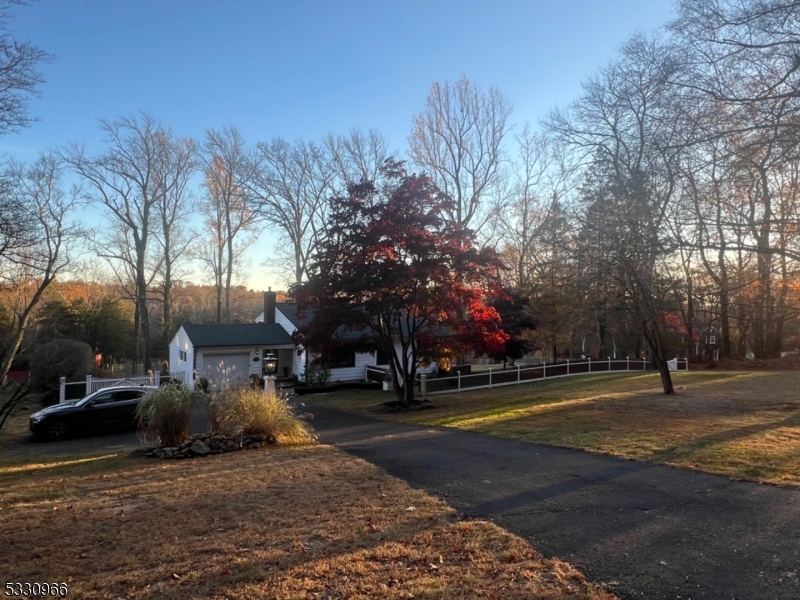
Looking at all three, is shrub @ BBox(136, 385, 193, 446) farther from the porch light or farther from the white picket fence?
the porch light

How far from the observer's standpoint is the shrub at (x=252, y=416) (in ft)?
39.3

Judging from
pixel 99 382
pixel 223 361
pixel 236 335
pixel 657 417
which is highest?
pixel 236 335

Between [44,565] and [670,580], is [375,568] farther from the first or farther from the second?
[44,565]

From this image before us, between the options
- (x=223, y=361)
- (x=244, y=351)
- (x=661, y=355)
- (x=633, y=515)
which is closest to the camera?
(x=633, y=515)

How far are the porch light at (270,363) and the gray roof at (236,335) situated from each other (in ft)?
2.86

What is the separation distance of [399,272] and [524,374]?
44.6ft

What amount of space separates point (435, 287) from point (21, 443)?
507 inches

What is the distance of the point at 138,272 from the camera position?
34.9m

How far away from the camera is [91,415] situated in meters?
16.7

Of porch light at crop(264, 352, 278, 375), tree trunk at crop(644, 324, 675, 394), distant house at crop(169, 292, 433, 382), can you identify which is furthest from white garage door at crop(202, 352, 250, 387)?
tree trunk at crop(644, 324, 675, 394)

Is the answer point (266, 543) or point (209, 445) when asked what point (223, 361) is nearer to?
point (209, 445)

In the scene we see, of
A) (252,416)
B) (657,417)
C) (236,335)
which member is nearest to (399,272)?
(252,416)

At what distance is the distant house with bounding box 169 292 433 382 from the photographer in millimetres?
27469

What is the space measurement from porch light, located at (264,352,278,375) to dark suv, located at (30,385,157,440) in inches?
474
